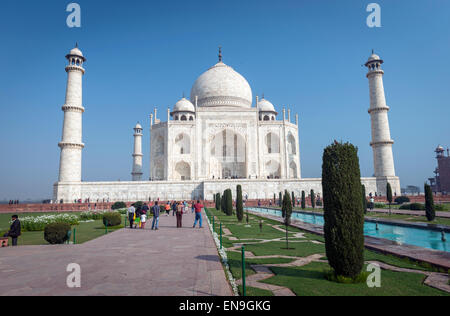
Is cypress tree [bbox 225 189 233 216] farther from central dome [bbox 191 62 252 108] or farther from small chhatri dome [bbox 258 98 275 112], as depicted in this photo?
small chhatri dome [bbox 258 98 275 112]

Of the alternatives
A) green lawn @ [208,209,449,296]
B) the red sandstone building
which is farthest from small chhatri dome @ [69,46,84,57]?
the red sandstone building

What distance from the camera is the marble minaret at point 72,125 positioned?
24.0 m

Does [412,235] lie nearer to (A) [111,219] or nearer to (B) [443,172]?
(A) [111,219]

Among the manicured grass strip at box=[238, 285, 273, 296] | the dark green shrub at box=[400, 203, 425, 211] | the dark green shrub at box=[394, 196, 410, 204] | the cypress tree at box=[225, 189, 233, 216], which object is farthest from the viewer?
the dark green shrub at box=[394, 196, 410, 204]

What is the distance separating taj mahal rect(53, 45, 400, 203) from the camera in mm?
24828

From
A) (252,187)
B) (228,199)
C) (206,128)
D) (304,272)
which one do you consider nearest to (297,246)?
(304,272)

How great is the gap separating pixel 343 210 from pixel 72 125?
25.0 metres

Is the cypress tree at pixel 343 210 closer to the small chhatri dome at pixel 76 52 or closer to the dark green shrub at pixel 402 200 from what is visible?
the dark green shrub at pixel 402 200

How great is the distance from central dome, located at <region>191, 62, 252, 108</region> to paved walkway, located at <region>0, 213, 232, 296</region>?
94.9 feet

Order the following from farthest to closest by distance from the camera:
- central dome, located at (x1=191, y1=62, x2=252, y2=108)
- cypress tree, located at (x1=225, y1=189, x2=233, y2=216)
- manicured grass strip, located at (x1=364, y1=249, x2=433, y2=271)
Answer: central dome, located at (x1=191, y1=62, x2=252, y2=108), cypress tree, located at (x1=225, y1=189, x2=233, y2=216), manicured grass strip, located at (x1=364, y1=249, x2=433, y2=271)

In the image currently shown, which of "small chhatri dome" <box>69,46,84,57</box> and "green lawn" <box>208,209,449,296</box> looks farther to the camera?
"small chhatri dome" <box>69,46,84,57</box>

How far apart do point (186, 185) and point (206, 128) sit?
7.66 metres

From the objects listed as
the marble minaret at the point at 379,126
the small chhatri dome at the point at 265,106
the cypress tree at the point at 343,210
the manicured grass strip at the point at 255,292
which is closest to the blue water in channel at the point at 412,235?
the cypress tree at the point at 343,210
